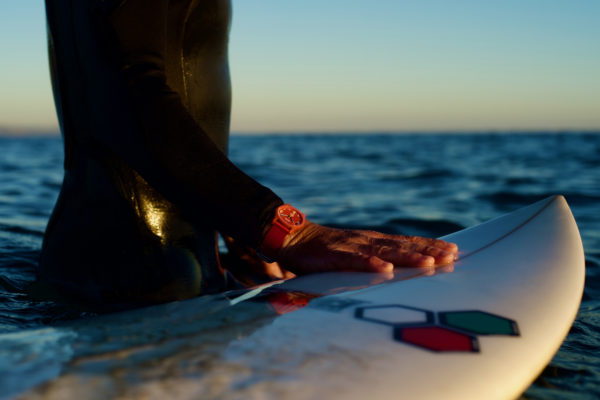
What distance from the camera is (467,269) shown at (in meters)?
1.46

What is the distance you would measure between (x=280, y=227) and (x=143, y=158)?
0.39 meters

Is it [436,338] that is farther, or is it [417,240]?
[417,240]

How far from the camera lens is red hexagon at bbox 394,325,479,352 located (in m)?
0.99

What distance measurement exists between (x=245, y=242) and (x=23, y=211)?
3591 millimetres

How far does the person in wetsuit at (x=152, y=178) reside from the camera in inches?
54.9

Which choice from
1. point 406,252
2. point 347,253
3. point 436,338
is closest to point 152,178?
point 347,253

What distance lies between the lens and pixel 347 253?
1.45m

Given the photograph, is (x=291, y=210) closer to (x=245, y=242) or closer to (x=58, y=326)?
(x=245, y=242)

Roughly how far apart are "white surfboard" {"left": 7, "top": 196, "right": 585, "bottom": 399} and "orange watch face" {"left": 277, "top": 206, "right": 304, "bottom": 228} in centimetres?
15

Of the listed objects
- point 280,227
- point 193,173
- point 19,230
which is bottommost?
point 19,230

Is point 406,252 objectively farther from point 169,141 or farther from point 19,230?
point 19,230

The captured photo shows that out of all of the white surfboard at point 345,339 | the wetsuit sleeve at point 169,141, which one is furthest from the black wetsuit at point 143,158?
the white surfboard at point 345,339

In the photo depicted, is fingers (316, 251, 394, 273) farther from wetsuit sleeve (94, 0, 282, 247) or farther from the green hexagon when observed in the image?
the green hexagon

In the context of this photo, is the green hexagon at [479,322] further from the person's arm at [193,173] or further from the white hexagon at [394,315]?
the person's arm at [193,173]
